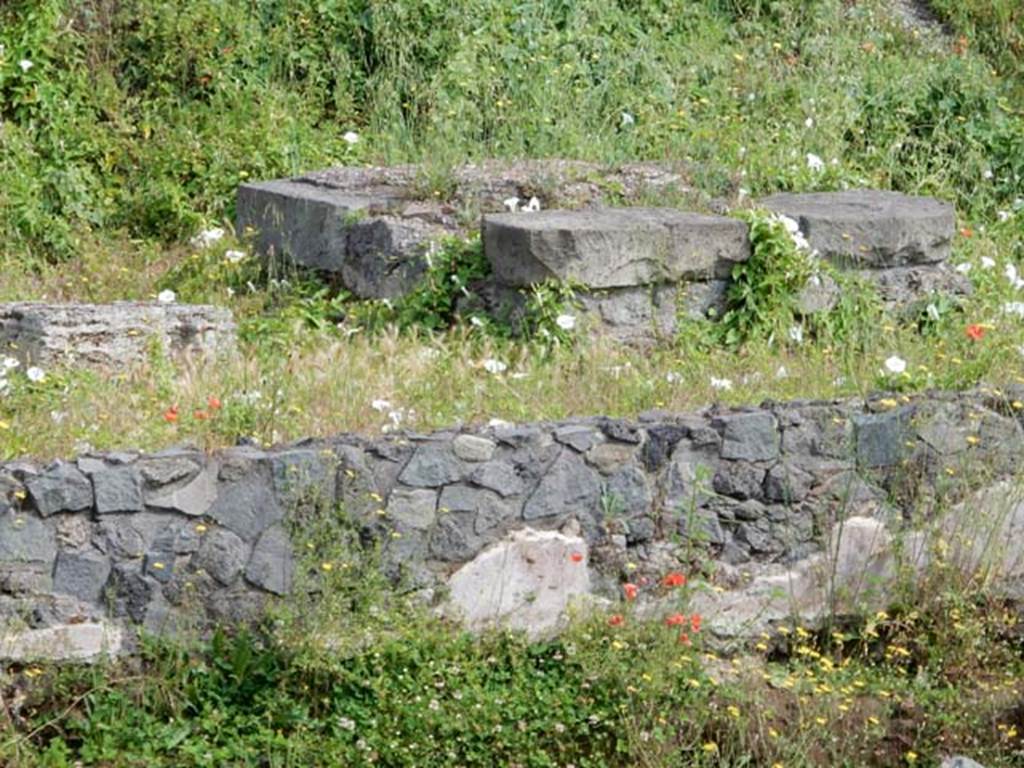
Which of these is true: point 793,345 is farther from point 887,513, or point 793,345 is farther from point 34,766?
point 34,766

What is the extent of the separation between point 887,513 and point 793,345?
1.92m

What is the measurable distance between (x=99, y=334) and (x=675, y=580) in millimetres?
3000

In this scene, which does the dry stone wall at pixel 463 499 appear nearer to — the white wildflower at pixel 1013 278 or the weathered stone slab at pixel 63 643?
the weathered stone slab at pixel 63 643

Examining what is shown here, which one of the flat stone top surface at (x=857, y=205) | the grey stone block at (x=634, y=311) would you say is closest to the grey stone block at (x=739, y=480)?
the grey stone block at (x=634, y=311)

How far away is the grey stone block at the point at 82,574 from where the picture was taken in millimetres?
5672

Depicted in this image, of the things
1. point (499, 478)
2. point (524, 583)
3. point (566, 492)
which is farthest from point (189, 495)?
point (566, 492)

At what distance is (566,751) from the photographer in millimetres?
5836

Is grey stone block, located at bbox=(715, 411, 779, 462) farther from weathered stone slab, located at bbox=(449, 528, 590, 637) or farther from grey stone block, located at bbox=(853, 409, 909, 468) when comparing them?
weathered stone slab, located at bbox=(449, 528, 590, 637)

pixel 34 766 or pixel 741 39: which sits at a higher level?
pixel 741 39

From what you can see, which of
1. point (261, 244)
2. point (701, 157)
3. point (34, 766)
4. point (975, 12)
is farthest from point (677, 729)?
point (975, 12)

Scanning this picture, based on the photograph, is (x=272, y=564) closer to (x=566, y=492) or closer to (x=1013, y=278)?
(x=566, y=492)

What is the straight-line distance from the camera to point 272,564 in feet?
19.3

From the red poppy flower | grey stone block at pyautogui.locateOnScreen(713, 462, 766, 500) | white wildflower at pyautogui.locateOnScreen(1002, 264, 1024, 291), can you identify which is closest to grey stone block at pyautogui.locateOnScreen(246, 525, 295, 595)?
the red poppy flower

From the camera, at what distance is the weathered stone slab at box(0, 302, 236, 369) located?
7855 millimetres
